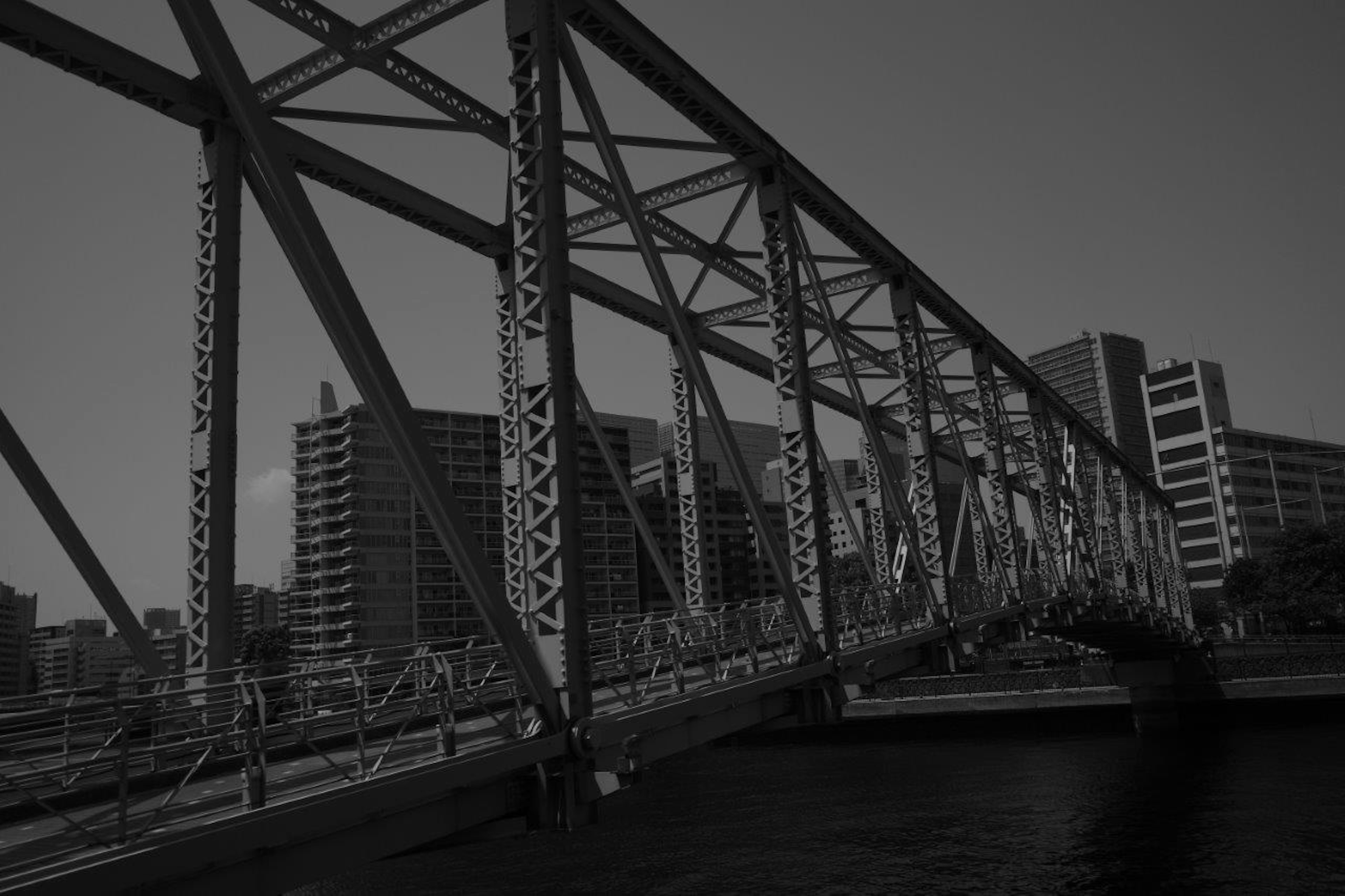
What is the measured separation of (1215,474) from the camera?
128500 mm

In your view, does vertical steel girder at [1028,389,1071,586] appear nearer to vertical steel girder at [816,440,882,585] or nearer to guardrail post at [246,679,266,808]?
vertical steel girder at [816,440,882,585]

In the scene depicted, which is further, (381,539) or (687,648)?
(381,539)

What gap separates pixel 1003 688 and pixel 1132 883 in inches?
1389

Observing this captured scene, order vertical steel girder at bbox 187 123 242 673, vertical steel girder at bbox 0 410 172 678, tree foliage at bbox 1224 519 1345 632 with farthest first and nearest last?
1. tree foliage at bbox 1224 519 1345 632
2. vertical steel girder at bbox 187 123 242 673
3. vertical steel girder at bbox 0 410 172 678

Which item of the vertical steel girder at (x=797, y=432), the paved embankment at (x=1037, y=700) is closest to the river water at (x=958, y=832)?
the paved embankment at (x=1037, y=700)

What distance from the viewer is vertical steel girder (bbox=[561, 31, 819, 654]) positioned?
14.8m

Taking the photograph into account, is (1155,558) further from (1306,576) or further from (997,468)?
(997,468)

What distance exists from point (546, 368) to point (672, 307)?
375cm

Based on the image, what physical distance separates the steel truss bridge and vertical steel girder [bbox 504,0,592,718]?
0.04 metres

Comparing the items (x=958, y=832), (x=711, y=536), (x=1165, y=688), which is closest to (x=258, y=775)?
(x=958, y=832)

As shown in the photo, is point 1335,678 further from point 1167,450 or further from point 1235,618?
point 1167,450

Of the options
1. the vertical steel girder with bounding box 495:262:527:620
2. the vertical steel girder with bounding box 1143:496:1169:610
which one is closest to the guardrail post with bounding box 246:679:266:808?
the vertical steel girder with bounding box 495:262:527:620

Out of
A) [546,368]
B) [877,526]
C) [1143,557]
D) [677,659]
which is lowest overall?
[677,659]

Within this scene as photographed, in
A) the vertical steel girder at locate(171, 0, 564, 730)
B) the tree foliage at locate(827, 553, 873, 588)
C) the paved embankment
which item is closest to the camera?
the vertical steel girder at locate(171, 0, 564, 730)
